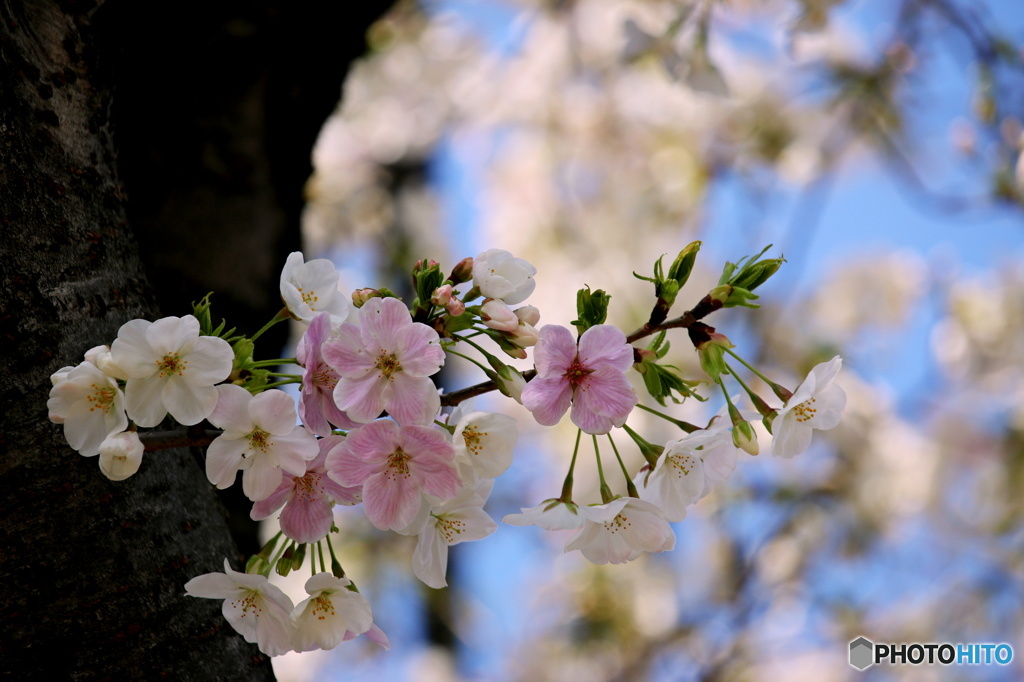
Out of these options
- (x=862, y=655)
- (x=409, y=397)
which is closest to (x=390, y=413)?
(x=409, y=397)

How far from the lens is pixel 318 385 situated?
560mm

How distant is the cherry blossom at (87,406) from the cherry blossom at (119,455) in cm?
1

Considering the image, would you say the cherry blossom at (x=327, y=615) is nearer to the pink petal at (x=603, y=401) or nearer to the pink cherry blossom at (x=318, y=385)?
the pink cherry blossom at (x=318, y=385)

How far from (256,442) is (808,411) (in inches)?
17.6

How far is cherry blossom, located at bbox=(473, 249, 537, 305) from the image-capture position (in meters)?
0.58

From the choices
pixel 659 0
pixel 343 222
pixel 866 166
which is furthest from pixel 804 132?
pixel 343 222

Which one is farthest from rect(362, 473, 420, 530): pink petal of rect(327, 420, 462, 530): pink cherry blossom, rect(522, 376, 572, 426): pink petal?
rect(522, 376, 572, 426): pink petal

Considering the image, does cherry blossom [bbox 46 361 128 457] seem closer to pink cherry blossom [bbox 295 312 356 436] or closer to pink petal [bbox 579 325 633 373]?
pink cherry blossom [bbox 295 312 356 436]

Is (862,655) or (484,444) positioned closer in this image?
(484,444)

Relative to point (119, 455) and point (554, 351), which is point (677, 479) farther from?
point (119, 455)

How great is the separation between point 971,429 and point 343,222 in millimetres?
3473

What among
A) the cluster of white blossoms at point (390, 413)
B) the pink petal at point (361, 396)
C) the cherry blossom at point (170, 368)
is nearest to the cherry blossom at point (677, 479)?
the cluster of white blossoms at point (390, 413)

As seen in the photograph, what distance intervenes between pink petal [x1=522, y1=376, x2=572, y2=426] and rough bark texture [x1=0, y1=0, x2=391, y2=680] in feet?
1.12

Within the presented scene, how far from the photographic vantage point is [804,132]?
11.7 ft
